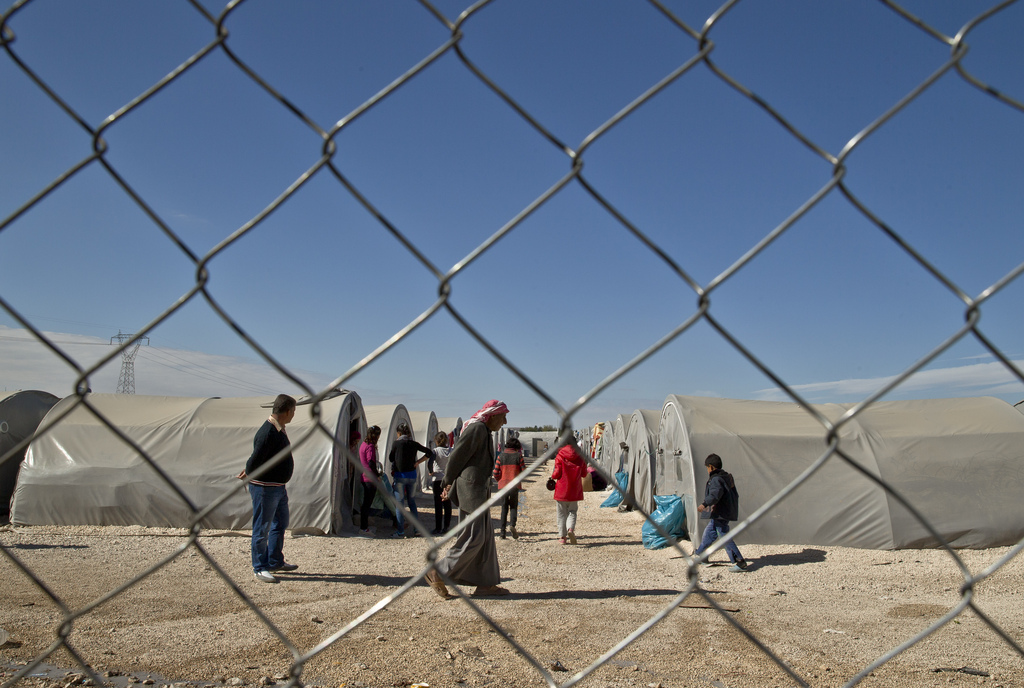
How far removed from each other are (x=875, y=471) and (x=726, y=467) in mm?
2217

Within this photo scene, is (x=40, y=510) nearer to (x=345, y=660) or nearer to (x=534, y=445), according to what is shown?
(x=345, y=660)

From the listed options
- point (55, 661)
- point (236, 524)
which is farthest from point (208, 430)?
point (55, 661)

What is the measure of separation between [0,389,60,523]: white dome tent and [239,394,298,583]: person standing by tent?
6894mm

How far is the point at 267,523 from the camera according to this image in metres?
6.17

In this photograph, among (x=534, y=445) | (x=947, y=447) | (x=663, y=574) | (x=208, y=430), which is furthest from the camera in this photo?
(x=534, y=445)

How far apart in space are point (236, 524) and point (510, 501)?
4.20m

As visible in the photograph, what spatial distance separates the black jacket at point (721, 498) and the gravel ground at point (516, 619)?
70cm

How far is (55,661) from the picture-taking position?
365cm

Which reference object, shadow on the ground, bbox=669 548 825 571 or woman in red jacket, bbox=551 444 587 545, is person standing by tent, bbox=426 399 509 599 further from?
shadow on the ground, bbox=669 548 825 571

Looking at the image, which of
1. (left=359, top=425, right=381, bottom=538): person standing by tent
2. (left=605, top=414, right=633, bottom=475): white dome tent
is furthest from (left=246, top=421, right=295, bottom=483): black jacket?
(left=605, top=414, right=633, bottom=475): white dome tent

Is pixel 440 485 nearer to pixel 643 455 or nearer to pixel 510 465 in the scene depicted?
pixel 510 465

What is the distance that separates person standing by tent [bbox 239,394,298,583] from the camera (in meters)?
5.78

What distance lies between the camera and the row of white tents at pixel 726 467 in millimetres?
9219

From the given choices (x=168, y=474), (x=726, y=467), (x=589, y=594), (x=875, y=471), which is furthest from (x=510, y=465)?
(x=875, y=471)
